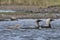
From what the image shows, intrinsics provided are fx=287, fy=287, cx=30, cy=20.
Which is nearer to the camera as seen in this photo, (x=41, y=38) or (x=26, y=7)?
(x=41, y=38)

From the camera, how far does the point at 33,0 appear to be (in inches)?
1547

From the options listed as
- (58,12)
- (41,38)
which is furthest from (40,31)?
(58,12)

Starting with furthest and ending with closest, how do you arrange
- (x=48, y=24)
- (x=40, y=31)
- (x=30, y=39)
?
(x=48, y=24) < (x=40, y=31) < (x=30, y=39)

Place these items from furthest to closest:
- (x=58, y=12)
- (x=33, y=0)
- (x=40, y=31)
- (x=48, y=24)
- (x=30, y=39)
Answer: (x=33, y=0)
(x=58, y=12)
(x=48, y=24)
(x=40, y=31)
(x=30, y=39)

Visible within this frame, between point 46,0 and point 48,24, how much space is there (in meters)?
17.2

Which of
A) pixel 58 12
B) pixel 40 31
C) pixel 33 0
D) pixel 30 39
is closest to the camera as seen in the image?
pixel 30 39

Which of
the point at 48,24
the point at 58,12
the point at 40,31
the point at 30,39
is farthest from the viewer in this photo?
the point at 58,12

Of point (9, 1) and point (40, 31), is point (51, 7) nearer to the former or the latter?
point (9, 1)

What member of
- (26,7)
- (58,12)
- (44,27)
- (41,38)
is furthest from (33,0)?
(41,38)

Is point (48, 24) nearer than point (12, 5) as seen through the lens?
Yes

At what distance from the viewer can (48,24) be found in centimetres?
2245

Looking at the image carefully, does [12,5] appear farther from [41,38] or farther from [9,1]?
[41,38]

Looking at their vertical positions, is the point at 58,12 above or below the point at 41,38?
below

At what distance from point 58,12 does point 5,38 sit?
64.9 ft
